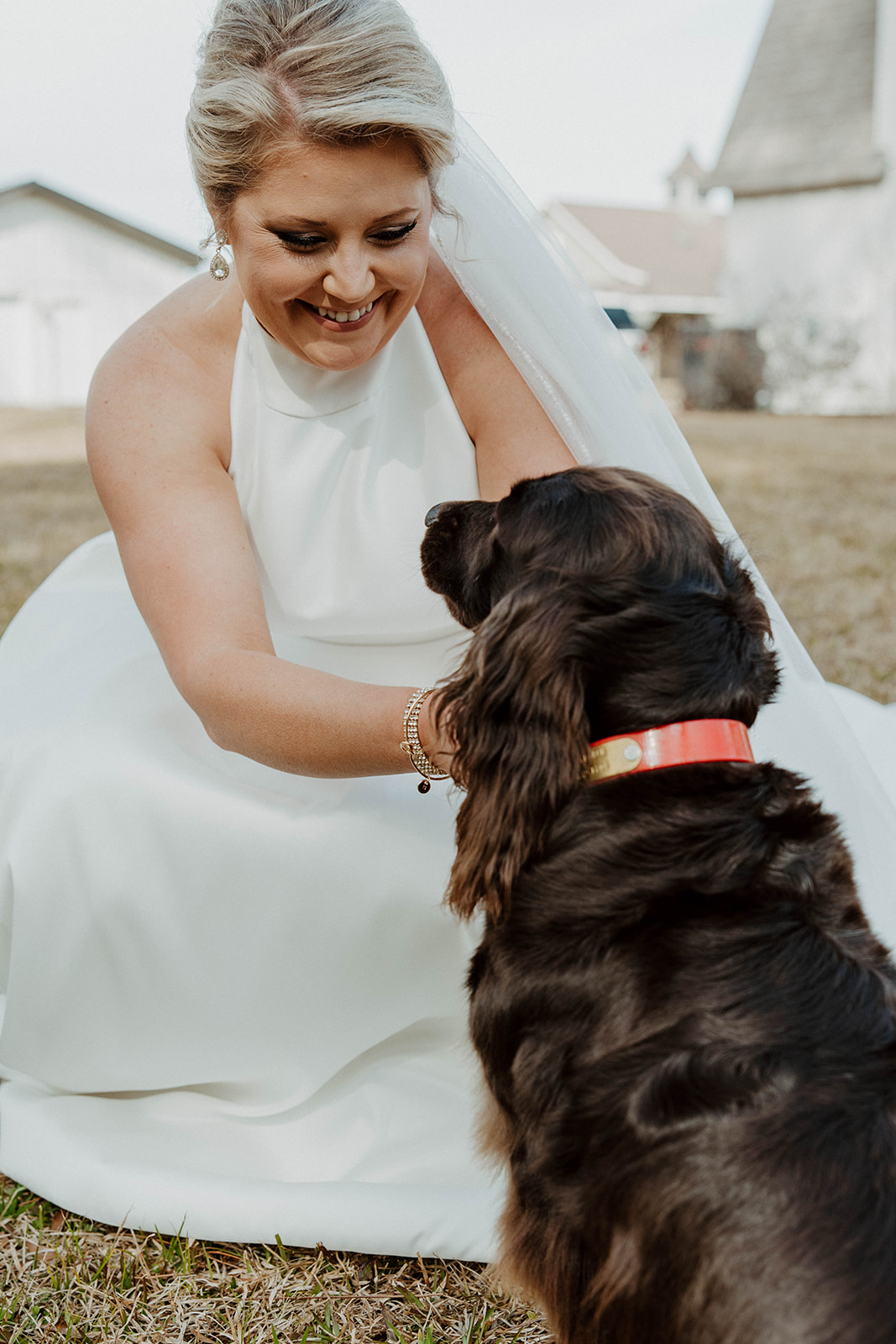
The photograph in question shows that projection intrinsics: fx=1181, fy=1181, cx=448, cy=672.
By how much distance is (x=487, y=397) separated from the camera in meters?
3.05

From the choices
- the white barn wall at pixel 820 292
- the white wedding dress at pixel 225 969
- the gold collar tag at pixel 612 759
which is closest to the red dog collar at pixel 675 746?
the gold collar tag at pixel 612 759

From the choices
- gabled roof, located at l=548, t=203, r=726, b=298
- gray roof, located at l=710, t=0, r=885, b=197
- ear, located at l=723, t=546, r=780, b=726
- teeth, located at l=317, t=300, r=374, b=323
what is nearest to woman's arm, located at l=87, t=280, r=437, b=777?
teeth, located at l=317, t=300, r=374, b=323

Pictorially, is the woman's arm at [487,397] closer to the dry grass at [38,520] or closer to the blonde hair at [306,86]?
the blonde hair at [306,86]

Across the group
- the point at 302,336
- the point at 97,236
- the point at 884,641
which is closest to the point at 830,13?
the point at 97,236

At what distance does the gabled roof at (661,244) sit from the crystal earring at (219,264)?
41.1 meters

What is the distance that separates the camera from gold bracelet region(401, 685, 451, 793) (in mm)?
2188

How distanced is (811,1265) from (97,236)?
34024 mm

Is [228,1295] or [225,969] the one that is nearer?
[228,1295]

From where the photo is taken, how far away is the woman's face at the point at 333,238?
2381 mm

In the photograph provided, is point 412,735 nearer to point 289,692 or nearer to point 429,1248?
point 289,692

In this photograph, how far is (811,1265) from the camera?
140 cm

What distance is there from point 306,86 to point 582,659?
53.4 inches

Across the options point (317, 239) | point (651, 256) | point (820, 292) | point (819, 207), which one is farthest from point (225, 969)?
point (651, 256)

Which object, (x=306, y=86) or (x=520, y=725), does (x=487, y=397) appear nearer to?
(x=306, y=86)
